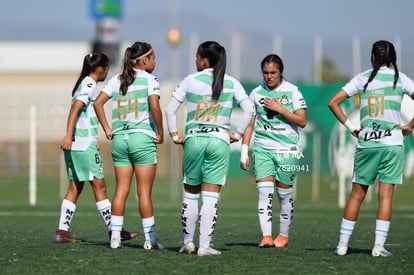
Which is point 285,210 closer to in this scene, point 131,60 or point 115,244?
point 115,244

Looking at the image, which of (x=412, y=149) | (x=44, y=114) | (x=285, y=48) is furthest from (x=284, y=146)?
(x=285, y=48)

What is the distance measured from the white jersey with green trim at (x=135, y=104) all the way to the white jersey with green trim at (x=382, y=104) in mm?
2056

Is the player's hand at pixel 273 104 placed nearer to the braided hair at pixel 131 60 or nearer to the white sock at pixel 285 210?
the white sock at pixel 285 210

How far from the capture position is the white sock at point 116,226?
35.8ft

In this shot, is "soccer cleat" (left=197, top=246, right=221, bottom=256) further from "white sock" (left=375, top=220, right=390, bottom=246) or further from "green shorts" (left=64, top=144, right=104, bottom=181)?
"green shorts" (left=64, top=144, right=104, bottom=181)

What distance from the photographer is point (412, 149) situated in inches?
1006

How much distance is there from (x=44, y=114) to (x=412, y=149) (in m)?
12.5

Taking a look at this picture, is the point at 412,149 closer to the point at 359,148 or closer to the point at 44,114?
the point at 44,114

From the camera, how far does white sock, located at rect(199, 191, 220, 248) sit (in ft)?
33.4

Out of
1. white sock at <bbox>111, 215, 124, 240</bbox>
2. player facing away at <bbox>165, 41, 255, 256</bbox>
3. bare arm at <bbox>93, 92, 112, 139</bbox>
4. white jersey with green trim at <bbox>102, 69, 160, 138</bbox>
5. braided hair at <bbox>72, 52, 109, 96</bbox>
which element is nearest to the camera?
player facing away at <bbox>165, 41, 255, 256</bbox>

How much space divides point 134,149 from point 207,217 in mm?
1105

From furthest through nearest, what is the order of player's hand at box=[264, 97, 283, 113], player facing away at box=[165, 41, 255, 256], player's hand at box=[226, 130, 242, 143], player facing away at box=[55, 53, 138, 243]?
player facing away at box=[55, 53, 138, 243] < player's hand at box=[264, 97, 283, 113] < player's hand at box=[226, 130, 242, 143] < player facing away at box=[165, 41, 255, 256]

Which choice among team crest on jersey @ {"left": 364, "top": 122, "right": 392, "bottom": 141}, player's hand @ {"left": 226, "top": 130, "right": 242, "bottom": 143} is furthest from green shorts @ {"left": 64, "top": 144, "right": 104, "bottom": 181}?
team crest on jersey @ {"left": 364, "top": 122, "right": 392, "bottom": 141}

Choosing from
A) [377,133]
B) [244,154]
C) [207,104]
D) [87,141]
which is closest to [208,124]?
[207,104]
